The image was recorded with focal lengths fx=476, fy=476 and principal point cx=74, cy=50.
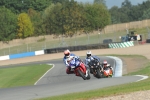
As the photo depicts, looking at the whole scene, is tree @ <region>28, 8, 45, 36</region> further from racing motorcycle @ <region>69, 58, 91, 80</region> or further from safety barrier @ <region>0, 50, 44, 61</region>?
racing motorcycle @ <region>69, 58, 91, 80</region>

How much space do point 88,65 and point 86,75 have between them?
1.85 ft

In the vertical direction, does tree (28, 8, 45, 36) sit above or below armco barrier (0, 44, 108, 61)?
above

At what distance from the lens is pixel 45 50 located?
6725cm

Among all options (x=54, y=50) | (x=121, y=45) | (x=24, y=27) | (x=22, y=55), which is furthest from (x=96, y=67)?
(x=24, y=27)

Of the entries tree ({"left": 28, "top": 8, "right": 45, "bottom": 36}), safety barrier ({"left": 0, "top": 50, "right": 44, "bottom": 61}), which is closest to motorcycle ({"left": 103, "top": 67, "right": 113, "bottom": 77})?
safety barrier ({"left": 0, "top": 50, "right": 44, "bottom": 61})

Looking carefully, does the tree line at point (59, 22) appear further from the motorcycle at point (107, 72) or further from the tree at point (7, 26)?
the motorcycle at point (107, 72)

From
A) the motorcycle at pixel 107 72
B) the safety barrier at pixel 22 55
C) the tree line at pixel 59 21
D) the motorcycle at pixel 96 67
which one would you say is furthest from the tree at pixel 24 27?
the motorcycle at pixel 96 67

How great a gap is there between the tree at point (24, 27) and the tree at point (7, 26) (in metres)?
1.18

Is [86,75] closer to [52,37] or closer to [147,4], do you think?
[52,37]

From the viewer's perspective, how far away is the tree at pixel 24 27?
337 feet

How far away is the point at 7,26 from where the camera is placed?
102m

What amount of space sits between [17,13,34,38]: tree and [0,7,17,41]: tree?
1183 millimetres

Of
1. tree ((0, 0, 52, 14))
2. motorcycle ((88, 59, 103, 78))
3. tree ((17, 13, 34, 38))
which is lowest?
motorcycle ((88, 59, 103, 78))

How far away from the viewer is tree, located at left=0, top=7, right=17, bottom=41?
100875 mm
